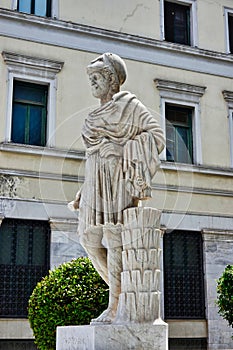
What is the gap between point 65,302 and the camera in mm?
8930

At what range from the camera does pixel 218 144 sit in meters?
16.5

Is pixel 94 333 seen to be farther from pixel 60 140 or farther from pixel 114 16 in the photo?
pixel 114 16

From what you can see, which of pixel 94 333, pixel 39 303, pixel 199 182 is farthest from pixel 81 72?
pixel 94 333

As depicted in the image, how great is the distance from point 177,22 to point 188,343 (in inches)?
352

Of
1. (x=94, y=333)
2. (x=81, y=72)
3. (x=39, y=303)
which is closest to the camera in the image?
(x=94, y=333)

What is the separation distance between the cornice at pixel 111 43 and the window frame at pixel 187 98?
649 millimetres

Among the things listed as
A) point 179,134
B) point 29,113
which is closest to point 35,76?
point 29,113

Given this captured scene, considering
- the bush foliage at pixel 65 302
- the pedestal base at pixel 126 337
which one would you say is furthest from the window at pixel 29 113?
the pedestal base at pixel 126 337

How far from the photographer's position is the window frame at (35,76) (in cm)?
1415

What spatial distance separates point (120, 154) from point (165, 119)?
10730 mm

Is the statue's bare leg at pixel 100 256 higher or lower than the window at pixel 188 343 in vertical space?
higher

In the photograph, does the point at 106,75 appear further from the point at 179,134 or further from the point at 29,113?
the point at 179,134

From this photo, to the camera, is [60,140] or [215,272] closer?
[60,140]

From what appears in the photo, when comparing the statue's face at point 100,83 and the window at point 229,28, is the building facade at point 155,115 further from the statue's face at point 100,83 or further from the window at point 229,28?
the statue's face at point 100,83
